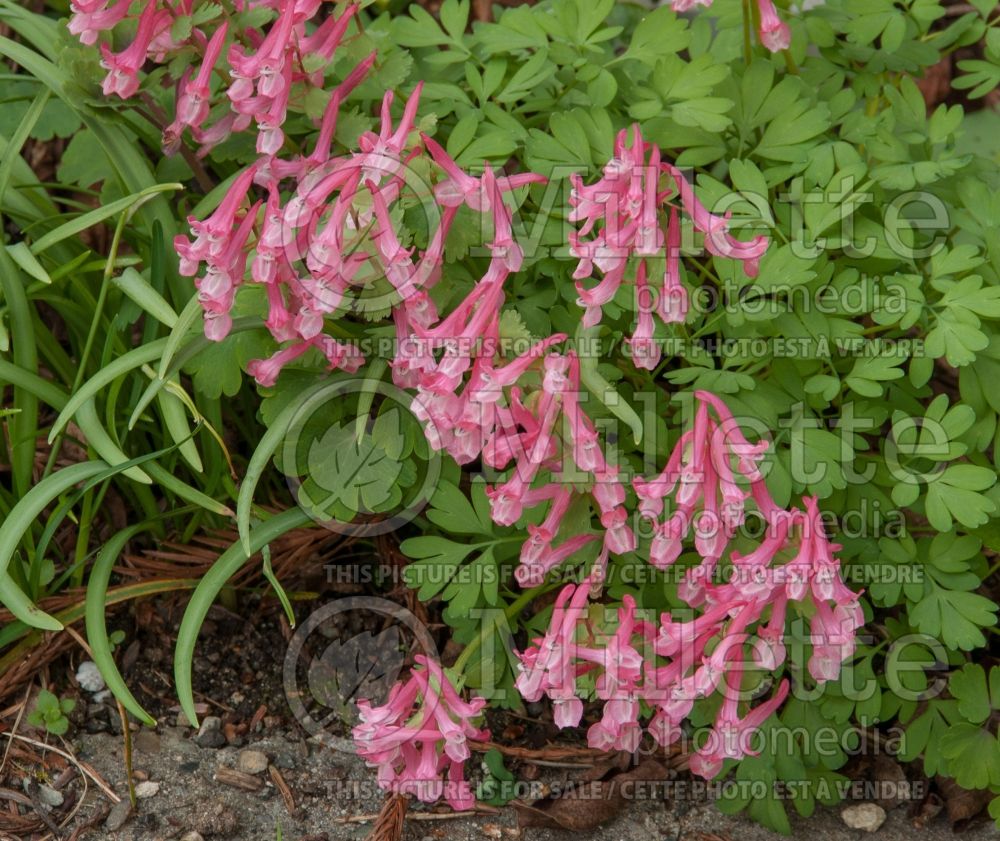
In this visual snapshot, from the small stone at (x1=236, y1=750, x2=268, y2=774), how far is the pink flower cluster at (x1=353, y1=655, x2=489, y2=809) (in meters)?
0.46

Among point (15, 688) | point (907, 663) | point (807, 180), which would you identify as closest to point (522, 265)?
point (807, 180)

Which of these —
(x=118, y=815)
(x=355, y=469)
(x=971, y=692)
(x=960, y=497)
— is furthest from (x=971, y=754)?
(x=118, y=815)

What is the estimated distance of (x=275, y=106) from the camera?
1954 millimetres

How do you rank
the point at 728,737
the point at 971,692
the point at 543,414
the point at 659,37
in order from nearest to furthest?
the point at 543,414, the point at 728,737, the point at 971,692, the point at 659,37

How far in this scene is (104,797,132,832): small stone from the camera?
2.11 m

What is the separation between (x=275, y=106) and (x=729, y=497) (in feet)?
3.32

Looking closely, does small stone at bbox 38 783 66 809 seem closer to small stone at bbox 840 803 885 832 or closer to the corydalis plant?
the corydalis plant

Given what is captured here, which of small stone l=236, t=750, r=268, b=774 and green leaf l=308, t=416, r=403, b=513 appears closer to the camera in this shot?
green leaf l=308, t=416, r=403, b=513

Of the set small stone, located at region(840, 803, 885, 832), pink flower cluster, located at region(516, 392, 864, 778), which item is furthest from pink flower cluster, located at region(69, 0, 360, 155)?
small stone, located at region(840, 803, 885, 832)

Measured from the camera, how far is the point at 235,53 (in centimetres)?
194

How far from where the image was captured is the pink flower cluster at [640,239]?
175 centimetres

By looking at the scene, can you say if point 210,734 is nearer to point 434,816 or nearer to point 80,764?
point 80,764

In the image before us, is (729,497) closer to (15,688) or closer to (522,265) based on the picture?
(522,265)

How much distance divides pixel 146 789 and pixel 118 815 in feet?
0.24
